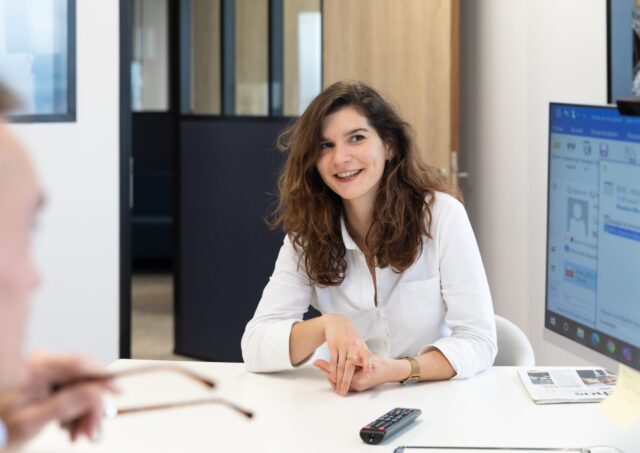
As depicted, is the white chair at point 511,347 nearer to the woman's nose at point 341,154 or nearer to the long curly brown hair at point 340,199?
the long curly brown hair at point 340,199

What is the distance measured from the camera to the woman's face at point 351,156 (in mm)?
2291

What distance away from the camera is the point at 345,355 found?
1941mm

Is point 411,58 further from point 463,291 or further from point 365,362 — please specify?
point 365,362

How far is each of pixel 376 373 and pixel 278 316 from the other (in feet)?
1.28

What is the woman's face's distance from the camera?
2291 millimetres

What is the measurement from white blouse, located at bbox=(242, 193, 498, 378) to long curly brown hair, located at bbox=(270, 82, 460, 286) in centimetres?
3

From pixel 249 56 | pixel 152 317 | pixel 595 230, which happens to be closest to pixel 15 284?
pixel 595 230

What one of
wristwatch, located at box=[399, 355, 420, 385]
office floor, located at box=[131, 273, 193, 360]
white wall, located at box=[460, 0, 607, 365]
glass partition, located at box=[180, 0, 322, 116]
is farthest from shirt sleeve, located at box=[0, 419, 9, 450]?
office floor, located at box=[131, 273, 193, 360]

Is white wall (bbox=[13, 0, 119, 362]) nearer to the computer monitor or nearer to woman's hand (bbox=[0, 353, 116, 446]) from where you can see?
the computer monitor

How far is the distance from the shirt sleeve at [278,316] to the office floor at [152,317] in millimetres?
3012

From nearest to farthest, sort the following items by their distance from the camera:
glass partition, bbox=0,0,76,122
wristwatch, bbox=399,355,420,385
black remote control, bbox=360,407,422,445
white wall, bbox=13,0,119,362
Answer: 1. black remote control, bbox=360,407,422,445
2. wristwatch, bbox=399,355,420,385
3. glass partition, bbox=0,0,76,122
4. white wall, bbox=13,0,119,362

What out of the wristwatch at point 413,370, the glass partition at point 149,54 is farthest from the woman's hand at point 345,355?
the glass partition at point 149,54

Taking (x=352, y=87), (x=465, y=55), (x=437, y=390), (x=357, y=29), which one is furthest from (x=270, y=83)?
(x=437, y=390)

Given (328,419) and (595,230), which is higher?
(595,230)
